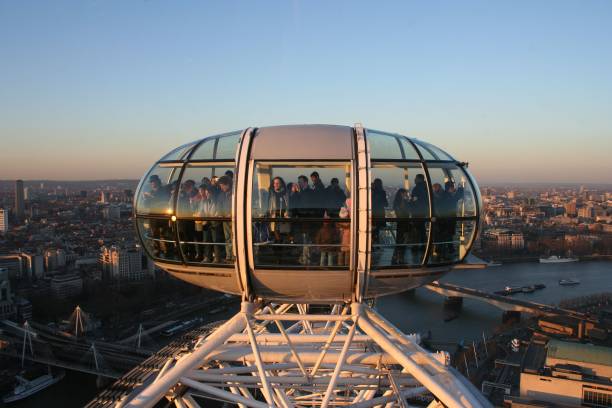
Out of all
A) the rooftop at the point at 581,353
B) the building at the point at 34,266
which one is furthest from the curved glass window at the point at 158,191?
the building at the point at 34,266

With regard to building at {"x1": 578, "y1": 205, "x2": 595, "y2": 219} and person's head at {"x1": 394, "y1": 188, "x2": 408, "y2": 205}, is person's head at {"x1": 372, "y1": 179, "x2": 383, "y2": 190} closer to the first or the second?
person's head at {"x1": 394, "y1": 188, "x2": 408, "y2": 205}

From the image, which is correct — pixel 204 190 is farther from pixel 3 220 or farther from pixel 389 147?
pixel 3 220

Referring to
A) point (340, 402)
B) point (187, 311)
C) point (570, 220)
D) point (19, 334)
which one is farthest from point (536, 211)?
point (340, 402)

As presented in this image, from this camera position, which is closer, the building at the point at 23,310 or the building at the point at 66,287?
the building at the point at 23,310

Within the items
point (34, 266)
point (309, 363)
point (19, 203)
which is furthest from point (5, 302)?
point (19, 203)

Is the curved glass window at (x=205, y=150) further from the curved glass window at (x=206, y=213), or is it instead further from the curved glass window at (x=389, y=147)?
the curved glass window at (x=389, y=147)

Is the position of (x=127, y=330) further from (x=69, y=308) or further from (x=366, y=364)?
(x=366, y=364)

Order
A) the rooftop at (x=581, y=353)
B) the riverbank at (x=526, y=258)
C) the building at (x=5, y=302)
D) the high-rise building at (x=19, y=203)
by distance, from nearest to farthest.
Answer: the rooftop at (x=581, y=353) → the building at (x=5, y=302) → the riverbank at (x=526, y=258) → the high-rise building at (x=19, y=203)
